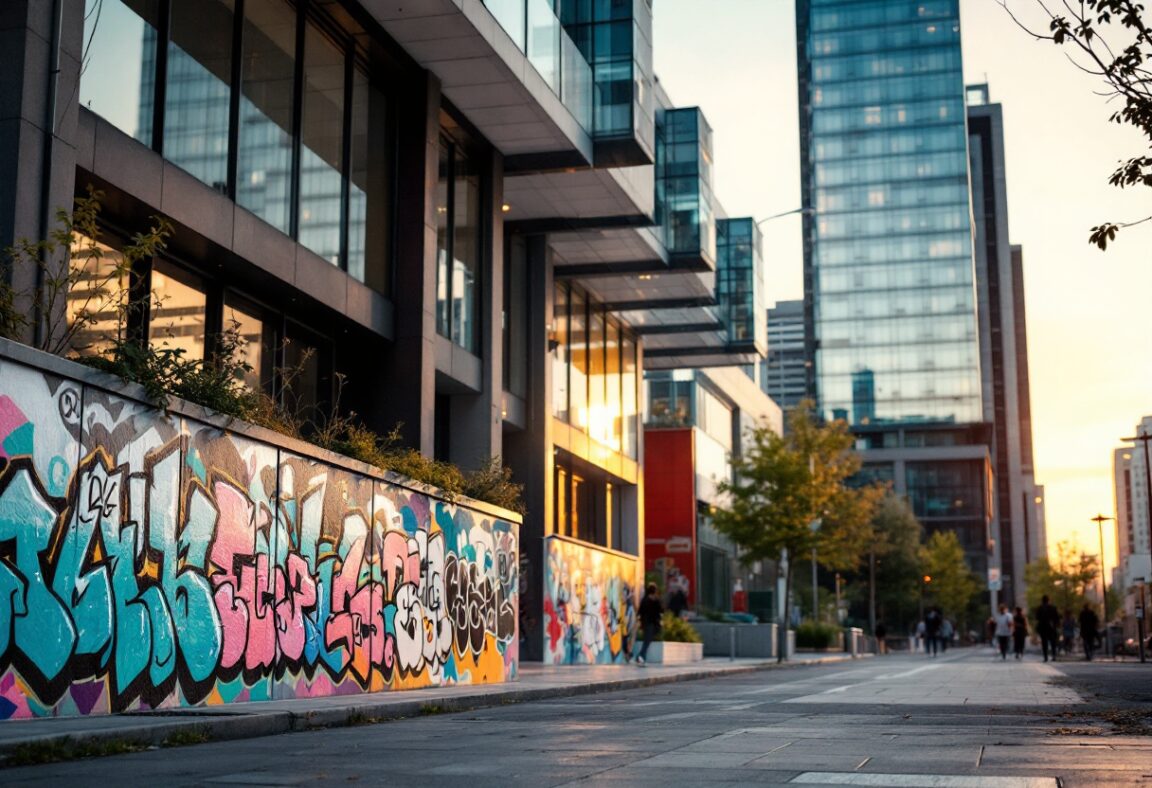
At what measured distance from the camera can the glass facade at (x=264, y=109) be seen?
641 inches

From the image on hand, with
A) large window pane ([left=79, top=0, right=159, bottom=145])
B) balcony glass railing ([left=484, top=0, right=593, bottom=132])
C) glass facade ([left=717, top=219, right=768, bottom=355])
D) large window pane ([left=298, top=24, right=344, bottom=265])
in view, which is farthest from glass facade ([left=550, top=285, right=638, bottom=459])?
large window pane ([left=79, top=0, right=159, bottom=145])

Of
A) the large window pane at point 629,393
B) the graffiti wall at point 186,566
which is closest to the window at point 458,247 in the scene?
the graffiti wall at point 186,566

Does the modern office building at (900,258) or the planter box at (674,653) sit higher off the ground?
the modern office building at (900,258)

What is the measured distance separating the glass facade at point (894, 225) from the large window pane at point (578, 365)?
398 feet

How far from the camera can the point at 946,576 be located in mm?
112188

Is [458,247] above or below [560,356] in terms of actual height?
above

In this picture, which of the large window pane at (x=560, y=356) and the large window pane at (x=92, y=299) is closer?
the large window pane at (x=92, y=299)

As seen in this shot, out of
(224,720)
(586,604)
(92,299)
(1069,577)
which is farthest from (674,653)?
(1069,577)

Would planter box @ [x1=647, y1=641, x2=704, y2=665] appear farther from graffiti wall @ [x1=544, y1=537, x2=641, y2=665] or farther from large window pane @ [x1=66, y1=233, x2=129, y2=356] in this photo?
large window pane @ [x1=66, y1=233, x2=129, y2=356]

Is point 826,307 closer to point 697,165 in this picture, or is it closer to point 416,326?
point 697,165

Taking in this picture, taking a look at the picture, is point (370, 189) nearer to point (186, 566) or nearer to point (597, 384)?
point (186, 566)

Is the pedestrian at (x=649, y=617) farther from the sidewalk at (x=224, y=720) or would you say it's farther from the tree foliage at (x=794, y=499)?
Result: the sidewalk at (x=224, y=720)

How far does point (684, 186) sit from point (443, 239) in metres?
12.5

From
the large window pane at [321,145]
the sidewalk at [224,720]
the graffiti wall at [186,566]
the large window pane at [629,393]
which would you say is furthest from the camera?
the large window pane at [629,393]
